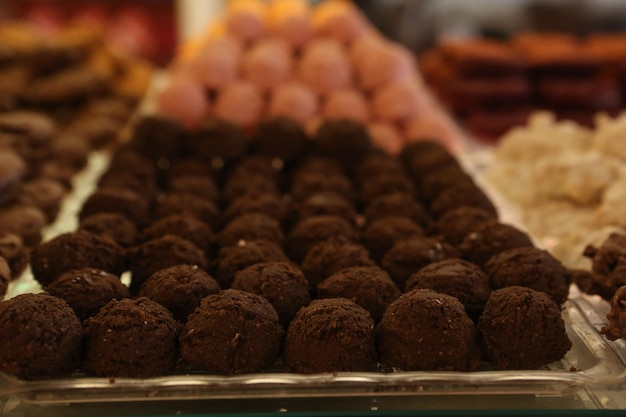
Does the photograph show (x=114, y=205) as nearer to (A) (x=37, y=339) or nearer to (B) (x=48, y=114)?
(A) (x=37, y=339)

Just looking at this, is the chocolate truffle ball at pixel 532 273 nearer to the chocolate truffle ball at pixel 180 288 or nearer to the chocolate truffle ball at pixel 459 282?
the chocolate truffle ball at pixel 459 282

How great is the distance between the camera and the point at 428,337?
1.27 m

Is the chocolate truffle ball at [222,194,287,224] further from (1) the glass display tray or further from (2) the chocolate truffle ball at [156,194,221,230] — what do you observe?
(1) the glass display tray

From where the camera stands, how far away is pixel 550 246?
6.42 ft

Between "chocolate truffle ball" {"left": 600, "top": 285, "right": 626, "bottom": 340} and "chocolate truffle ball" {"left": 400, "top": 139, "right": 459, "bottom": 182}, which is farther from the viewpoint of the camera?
"chocolate truffle ball" {"left": 400, "top": 139, "right": 459, "bottom": 182}

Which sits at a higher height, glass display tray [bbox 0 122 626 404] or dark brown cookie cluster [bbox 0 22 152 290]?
glass display tray [bbox 0 122 626 404]

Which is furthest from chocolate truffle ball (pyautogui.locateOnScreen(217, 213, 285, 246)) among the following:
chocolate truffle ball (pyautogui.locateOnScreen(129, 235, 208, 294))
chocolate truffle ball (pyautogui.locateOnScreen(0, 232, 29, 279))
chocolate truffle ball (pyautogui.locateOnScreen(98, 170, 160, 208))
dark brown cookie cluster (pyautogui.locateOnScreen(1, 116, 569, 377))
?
chocolate truffle ball (pyautogui.locateOnScreen(0, 232, 29, 279))

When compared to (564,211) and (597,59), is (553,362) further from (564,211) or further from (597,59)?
(597,59)

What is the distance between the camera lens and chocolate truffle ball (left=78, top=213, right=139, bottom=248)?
1.72 meters

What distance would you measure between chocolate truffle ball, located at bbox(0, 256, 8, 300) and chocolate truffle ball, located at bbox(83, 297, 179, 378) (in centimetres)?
25

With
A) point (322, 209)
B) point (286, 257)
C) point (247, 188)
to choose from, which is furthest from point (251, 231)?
point (247, 188)

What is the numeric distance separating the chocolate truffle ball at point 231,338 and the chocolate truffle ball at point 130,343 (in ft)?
0.11

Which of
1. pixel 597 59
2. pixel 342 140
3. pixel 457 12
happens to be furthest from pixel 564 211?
pixel 457 12

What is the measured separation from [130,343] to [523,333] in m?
0.70
